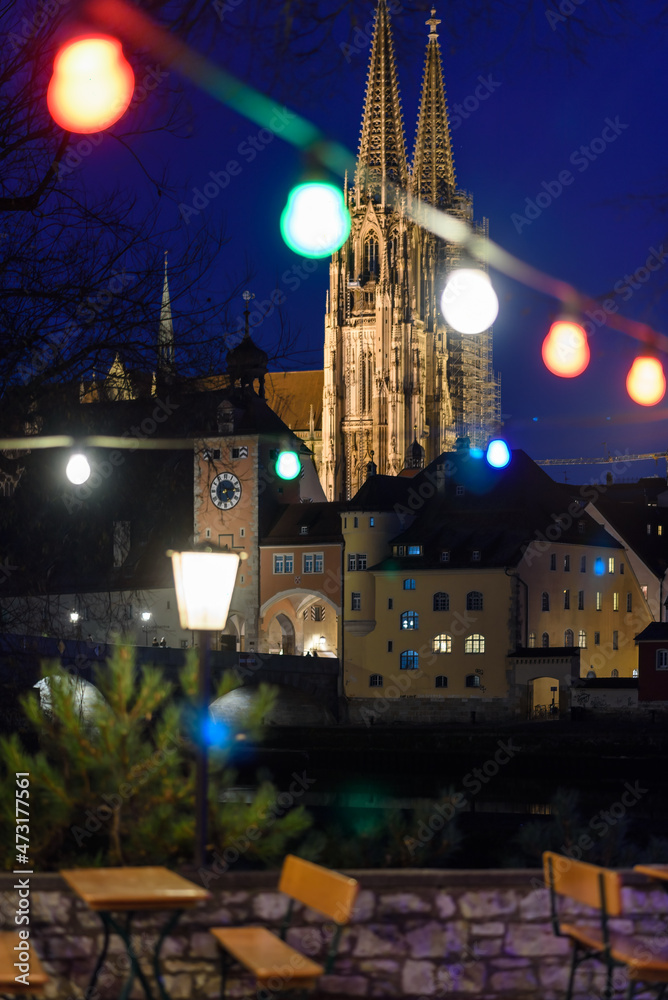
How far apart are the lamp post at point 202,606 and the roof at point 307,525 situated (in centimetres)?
5124

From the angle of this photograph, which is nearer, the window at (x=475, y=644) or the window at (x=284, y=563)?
the window at (x=475, y=644)

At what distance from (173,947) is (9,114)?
18.1 feet

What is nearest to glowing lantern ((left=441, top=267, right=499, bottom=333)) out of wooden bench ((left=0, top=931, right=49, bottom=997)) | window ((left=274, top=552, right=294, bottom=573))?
wooden bench ((left=0, top=931, right=49, bottom=997))

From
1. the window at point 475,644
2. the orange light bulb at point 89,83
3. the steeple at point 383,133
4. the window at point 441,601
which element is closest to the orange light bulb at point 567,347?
the orange light bulb at point 89,83

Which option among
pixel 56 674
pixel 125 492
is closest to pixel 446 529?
pixel 125 492

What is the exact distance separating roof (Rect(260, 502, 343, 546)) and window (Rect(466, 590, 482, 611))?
708 centimetres

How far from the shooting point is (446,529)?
186ft

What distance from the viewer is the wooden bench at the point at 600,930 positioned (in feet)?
22.9

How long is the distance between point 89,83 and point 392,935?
4.54 meters

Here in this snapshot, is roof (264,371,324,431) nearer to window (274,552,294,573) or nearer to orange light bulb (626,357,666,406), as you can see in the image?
window (274,552,294,573)

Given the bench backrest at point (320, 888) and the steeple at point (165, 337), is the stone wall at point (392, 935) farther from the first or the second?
the steeple at point (165, 337)

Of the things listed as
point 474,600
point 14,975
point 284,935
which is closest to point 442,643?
point 474,600

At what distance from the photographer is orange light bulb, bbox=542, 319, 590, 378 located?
634 cm

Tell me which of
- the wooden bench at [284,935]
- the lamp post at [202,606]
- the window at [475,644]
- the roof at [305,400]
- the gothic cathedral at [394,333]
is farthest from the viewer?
the roof at [305,400]
